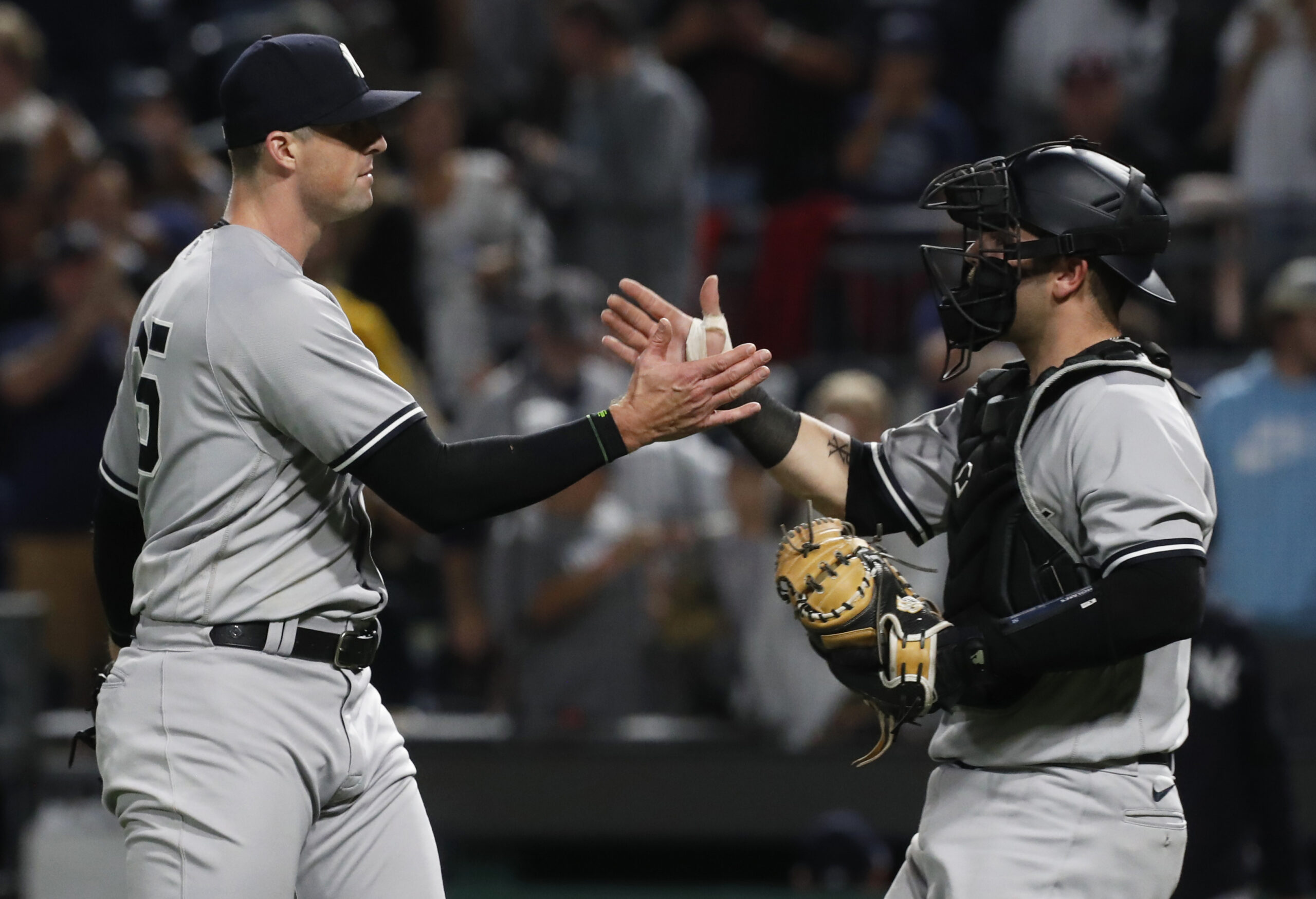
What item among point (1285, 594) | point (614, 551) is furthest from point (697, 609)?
point (1285, 594)

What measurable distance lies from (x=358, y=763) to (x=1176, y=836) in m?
1.52

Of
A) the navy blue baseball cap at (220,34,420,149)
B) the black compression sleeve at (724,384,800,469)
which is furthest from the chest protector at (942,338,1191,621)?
the navy blue baseball cap at (220,34,420,149)

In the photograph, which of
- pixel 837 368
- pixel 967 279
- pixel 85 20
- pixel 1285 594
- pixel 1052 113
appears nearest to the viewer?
pixel 967 279

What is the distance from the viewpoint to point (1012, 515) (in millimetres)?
3262

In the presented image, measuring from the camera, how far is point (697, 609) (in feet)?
23.2

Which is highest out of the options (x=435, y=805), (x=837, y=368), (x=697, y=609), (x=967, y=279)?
(x=967, y=279)

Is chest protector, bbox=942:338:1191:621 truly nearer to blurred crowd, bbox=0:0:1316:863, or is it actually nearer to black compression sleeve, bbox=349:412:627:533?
black compression sleeve, bbox=349:412:627:533

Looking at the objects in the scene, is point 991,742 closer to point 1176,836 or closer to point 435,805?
point 1176,836

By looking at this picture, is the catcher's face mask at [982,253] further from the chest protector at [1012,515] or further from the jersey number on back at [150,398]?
the jersey number on back at [150,398]

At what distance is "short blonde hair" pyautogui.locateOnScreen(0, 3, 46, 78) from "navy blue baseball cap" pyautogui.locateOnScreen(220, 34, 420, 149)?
246 inches

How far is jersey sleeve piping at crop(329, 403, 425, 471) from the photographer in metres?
3.16

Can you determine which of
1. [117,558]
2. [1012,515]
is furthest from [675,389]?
[117,558]

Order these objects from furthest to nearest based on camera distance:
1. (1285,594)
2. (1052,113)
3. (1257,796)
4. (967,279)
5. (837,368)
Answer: (1052,113)
(837,368)
(1285,594)
(1257,796)
(967,279)

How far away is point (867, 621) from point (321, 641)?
102 centimetres
